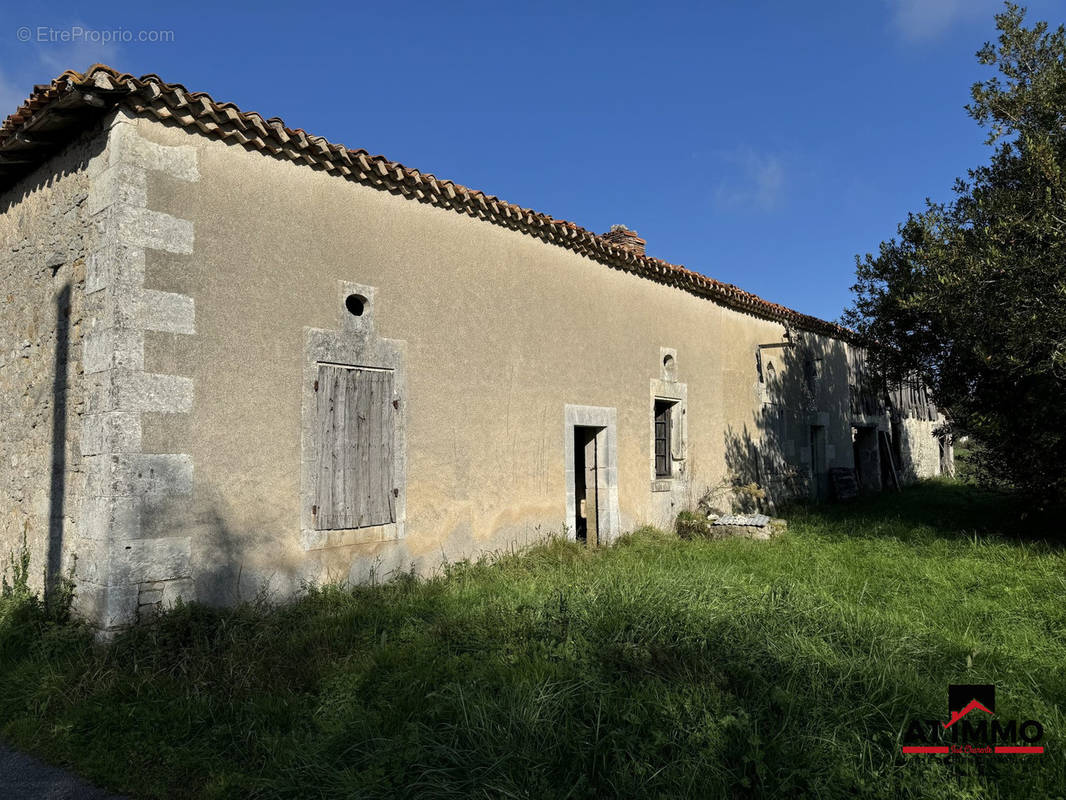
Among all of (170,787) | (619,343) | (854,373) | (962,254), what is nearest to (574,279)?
(619,343)

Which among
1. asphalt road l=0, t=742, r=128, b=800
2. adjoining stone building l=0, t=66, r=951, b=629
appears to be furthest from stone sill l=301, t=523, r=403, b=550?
asphalt road l=0, t=742, r=128, b=800

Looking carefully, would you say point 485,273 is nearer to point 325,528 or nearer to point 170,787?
point 325,528

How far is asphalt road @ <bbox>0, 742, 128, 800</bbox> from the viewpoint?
3348mm

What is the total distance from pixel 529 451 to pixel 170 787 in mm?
5215

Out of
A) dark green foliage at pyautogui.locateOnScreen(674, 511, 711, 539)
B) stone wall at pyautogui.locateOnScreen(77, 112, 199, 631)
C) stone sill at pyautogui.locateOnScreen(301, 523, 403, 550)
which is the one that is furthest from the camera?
dark green foliage at pyautogui.locateOnScreen(674, 511, 711, 539)

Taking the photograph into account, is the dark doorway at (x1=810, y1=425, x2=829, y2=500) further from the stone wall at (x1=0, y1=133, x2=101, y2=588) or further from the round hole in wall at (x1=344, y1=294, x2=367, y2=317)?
the stone wall at (x1=0, y1=133, x2=101, y2=588)

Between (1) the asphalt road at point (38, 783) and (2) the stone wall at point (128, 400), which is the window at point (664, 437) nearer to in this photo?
(2) the stone wall at point (128, 400)

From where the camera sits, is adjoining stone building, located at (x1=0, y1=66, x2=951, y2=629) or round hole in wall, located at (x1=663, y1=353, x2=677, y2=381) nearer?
adjoining stone building, located at (x1=0, y1=66, x2=951, y2=629)

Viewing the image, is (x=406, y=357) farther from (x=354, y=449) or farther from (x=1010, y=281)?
(x=1010, y=281)

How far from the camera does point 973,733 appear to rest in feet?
10.9

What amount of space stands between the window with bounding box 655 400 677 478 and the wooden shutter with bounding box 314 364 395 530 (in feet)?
17.6

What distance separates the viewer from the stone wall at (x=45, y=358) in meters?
5.27

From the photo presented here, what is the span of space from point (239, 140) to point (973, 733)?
641cm

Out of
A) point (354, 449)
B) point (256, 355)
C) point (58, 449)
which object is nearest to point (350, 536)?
point (354, 449)
